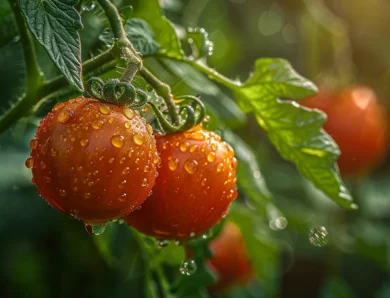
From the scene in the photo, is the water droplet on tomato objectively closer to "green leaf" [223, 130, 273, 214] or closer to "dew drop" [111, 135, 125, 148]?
"dew drop" [111, 135, 125, 148]

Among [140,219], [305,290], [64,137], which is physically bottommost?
[305,290]

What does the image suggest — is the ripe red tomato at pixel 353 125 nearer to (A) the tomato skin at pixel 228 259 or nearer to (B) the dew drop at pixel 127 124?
(A) the tomato skin at pixel 228 259

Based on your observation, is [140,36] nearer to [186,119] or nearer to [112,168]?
[186,119]

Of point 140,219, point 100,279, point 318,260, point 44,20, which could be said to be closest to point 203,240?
point 140,219

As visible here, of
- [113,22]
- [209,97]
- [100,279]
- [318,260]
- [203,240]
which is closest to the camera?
[113,22]

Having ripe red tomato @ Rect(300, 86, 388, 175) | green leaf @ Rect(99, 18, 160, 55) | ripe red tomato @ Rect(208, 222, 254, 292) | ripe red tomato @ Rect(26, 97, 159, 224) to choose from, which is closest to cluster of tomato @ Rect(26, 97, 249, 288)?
ripe red tomato @ Rect(26, 97, 159, 224)

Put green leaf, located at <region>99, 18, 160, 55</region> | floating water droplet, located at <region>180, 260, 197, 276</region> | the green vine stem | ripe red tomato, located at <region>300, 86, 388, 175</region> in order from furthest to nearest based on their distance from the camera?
1. ripe red tomato, located at <region>300, 86, 388, 175</region>
2. floating water droplet, located at <region>180, 260, 197, 276</region>
3. green leaf, located at <region>99, 18, 160, 55</region>
4. the green vine stem

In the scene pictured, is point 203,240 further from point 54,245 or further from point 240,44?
point 240,44

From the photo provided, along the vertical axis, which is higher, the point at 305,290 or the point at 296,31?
the point at 296,31

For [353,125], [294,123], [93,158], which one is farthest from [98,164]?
[353,125]
